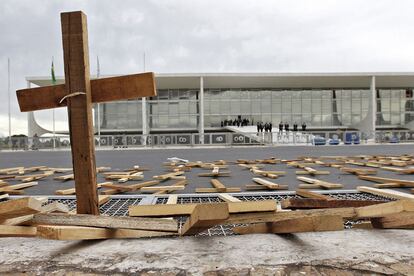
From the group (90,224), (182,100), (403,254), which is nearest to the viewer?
(403,254)

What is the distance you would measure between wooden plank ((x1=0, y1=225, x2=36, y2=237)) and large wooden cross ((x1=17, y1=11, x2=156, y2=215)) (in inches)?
19.5

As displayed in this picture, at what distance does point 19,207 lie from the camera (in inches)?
91.4

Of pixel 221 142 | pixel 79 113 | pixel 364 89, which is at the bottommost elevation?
pixel 221 142

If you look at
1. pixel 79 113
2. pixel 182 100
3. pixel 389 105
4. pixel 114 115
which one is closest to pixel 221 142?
pixel 182 100

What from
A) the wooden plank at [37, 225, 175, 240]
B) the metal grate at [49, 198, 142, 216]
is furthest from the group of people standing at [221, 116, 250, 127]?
the wooden plank at [37, 225, 175, 240]

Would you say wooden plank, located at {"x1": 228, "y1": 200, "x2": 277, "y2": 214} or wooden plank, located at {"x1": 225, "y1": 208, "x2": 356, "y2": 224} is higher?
wooden plank, located at {"x1": 228, "y1": 200, "x2": 277, "y2": 214}

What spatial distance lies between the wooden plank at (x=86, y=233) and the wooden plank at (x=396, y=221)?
157cm

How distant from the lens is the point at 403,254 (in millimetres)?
2111

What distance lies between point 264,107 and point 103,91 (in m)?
45.2

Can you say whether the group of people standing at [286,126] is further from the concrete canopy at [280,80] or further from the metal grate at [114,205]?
the metal grate at [114,205]

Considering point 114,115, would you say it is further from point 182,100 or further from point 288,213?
point 288,213

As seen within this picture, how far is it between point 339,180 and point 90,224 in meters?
5.45

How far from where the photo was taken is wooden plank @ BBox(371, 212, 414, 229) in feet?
8.16

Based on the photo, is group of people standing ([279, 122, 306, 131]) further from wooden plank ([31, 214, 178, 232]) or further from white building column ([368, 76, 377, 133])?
wooden plank ([31, 214, 178, 232])
